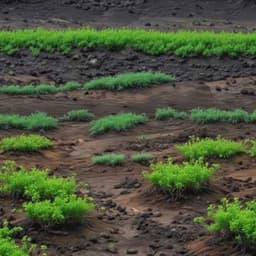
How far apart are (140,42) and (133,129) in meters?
6.31

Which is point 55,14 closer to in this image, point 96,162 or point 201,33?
point 201,33

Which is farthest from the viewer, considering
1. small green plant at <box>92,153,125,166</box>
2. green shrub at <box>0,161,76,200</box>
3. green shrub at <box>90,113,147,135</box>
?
green shrub at <box>90,113,147,135</box>

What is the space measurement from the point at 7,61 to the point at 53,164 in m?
7.85

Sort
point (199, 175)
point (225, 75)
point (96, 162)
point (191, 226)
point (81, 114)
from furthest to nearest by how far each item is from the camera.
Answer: point (225, 75) → point (81, 114) → point (96, 162) → point (199, 175) → point (191, 226)

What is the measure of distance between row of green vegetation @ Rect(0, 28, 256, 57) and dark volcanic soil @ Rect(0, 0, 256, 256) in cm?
21

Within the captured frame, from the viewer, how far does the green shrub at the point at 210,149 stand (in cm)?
906

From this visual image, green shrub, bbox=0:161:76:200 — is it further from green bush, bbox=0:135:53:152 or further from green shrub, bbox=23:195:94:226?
green bush, bbox=0:135:53:152

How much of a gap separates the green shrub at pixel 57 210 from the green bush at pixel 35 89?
7.34m

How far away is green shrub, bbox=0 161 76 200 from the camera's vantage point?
7.32 m

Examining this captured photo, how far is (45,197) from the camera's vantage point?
7.32 meters

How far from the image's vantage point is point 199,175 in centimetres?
772

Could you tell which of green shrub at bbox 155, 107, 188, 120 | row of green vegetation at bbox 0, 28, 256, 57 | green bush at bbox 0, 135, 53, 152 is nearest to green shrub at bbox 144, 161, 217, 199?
green bush at bbox 0, 135, 53, 152

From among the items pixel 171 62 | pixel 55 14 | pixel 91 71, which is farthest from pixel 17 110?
pixel 55 14

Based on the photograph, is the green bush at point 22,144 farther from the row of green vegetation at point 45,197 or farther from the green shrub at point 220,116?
the green shrub at point 220,116
